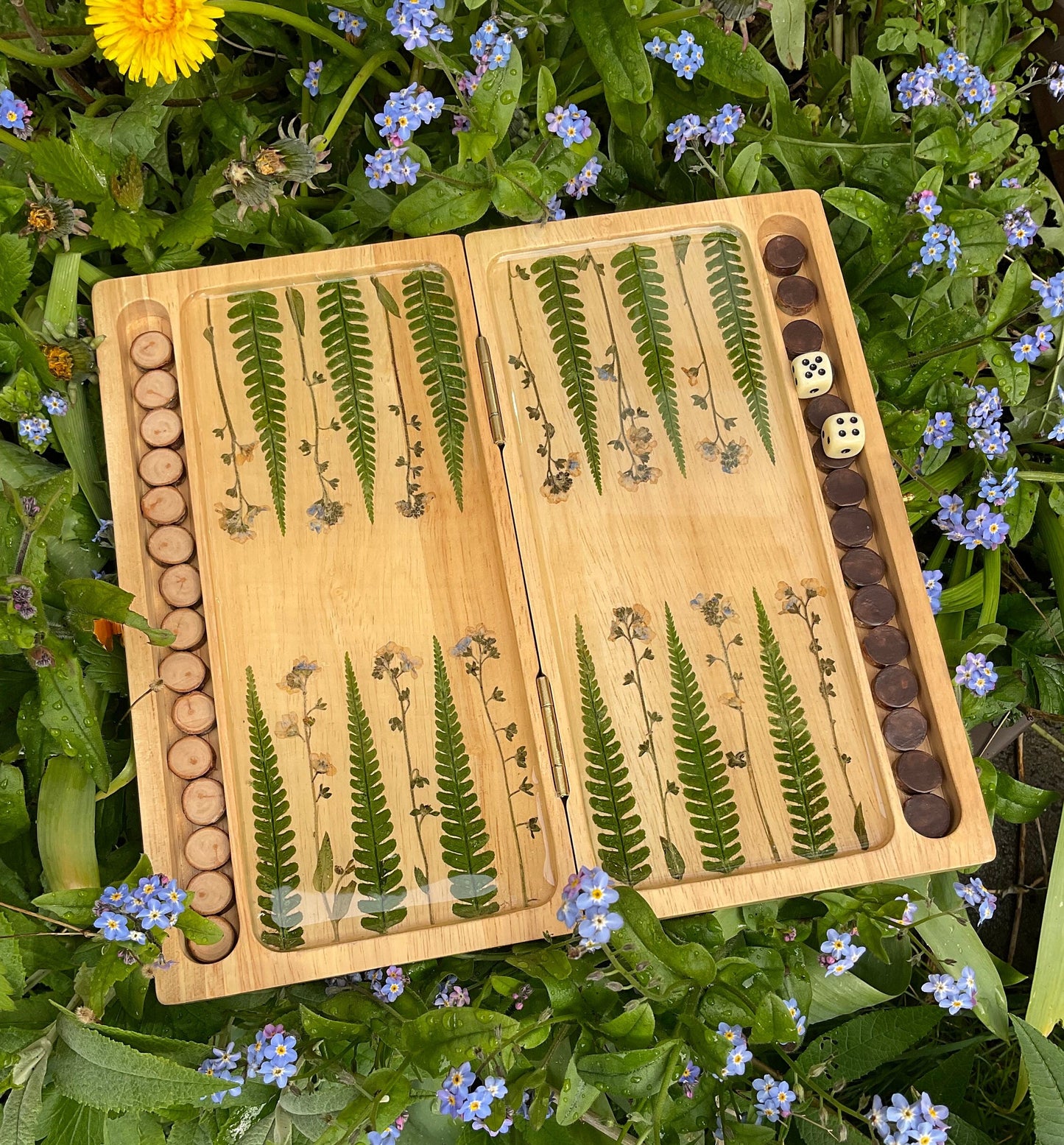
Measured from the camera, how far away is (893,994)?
1858 millimetres

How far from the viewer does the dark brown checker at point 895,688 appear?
168 centimetres

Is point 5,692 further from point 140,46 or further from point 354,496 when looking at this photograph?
point 140,46

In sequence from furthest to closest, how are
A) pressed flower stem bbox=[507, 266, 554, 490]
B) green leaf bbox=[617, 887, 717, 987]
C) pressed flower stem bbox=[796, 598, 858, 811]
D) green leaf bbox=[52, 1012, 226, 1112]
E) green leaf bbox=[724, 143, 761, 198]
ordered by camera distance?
1. green leaf bbox=[724, 143, 761, 198]
2. pressed flower stem bbox=[507, 266, 554, 490]
3. pressed flower stem bbox=[796, 598, 858, 811]
4. green leaf bbox=[617, 887, 717, 987]
5. green leaf bbox=[52, 1012, 226, 1112]

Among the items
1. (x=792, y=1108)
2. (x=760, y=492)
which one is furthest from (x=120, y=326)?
Result: (x=792, y=1108)

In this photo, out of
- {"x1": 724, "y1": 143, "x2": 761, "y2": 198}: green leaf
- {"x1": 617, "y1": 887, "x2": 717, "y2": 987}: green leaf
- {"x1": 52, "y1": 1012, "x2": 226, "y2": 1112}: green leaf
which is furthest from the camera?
{"x1": 724, "y1": 143, "x2": 761, "y2": 198}: green leaf

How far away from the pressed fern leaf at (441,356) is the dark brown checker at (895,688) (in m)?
0.82

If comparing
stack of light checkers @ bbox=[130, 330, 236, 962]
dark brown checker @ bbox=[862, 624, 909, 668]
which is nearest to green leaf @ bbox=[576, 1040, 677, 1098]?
stack of light checkers @ bbox=[130, 330, 236, 962]

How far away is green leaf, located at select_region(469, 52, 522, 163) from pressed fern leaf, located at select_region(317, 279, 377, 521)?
0.34m

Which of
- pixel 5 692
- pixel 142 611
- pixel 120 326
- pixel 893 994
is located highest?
pixel 120 326

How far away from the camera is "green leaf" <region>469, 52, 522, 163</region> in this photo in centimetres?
170

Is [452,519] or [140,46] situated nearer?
[140,46]

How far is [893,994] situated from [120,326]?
74.8 inches

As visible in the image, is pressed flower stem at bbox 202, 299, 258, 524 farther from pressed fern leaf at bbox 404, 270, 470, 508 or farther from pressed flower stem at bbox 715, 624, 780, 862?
pressed flower stem at bbox 715, 624, 780, 862

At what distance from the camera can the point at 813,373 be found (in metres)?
1.78
